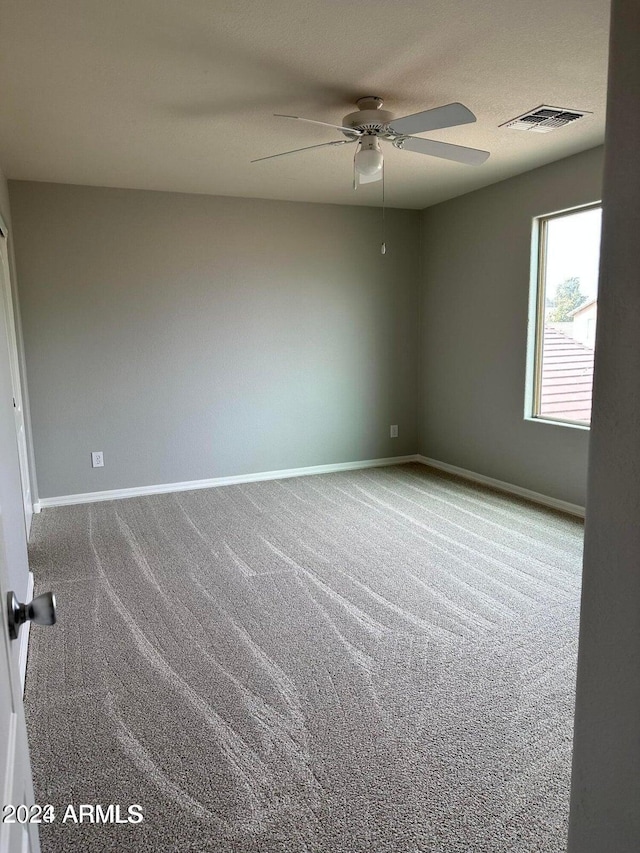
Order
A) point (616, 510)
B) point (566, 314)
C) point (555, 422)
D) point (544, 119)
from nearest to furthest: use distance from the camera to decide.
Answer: point (616, 510) < point (544, 119) < point (566, 314) < point (555, 422)

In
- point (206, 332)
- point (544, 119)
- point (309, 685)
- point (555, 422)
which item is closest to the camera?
point (309, 685)

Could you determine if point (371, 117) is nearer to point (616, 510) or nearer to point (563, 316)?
point (563, 316)

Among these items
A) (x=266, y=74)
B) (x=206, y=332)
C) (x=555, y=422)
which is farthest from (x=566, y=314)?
(x=206, y=332)

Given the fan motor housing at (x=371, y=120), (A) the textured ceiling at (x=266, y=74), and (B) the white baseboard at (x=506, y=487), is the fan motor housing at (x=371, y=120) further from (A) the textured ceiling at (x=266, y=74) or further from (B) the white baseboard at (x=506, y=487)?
(B) the white baseboard at (x=506, y=487)

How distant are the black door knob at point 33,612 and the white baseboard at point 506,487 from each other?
3.98 m

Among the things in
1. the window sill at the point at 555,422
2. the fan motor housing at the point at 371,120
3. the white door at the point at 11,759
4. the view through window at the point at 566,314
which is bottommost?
the window sill at the point at 555,422

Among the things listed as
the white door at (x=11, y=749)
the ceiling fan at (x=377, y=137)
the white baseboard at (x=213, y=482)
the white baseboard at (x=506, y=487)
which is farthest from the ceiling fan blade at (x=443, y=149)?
the white baseboard at (x=213, y=482)

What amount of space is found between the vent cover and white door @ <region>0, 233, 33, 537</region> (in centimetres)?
320

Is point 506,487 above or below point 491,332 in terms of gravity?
below

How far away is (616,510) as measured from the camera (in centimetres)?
79

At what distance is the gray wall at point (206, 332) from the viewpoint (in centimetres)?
455

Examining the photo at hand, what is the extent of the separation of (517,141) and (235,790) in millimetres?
3793

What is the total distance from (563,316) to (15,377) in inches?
159

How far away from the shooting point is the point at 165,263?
4.81m
